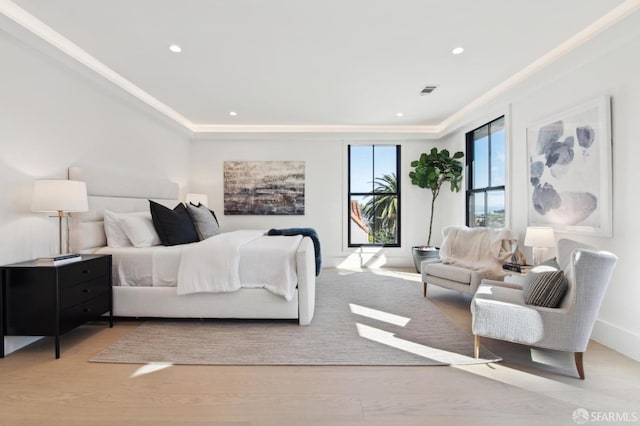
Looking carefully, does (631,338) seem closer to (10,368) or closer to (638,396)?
(638,396)

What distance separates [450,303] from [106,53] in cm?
454

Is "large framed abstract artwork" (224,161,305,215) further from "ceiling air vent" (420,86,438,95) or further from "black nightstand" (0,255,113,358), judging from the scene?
"black nightstand" (0,255,113,358)

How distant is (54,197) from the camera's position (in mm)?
2408

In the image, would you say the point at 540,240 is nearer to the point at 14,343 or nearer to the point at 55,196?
the point at 55,196

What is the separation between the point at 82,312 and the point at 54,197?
0.96 meters

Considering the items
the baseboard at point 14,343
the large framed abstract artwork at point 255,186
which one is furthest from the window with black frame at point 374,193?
the baseboard at point 14,343

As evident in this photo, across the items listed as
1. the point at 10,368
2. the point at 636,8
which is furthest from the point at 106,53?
the point at 636,8

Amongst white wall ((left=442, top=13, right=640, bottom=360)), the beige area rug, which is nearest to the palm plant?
the beige area rug

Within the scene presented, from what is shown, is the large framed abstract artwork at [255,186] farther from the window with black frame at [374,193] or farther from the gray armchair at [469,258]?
the gray armchair at [469,258]

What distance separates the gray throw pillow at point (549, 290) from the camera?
2121 mm

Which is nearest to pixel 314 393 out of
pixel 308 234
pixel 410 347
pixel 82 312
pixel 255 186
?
pixel 410 347

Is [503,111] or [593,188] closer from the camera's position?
[593,188]

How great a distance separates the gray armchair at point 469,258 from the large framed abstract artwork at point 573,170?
1.44ft

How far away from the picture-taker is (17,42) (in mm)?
2432
